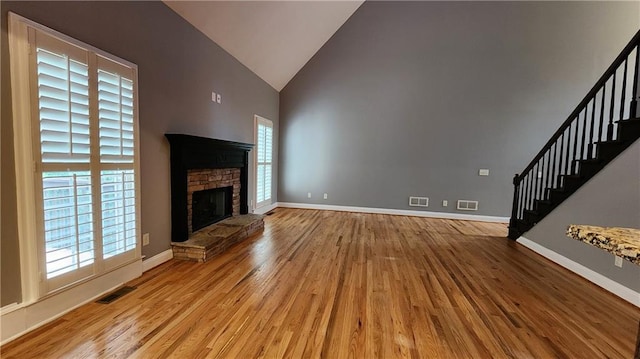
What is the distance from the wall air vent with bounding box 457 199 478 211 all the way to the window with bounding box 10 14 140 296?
19.4 feet

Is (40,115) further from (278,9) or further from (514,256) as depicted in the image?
(514,256)

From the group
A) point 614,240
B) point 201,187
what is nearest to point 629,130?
point 614,240

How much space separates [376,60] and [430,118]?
5.82ft

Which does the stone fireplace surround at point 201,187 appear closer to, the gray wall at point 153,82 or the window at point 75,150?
the gray wall at point 153,82

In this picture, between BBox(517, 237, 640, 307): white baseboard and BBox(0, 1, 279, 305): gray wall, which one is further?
BBox(517, 237, 640, 307): white baseboard

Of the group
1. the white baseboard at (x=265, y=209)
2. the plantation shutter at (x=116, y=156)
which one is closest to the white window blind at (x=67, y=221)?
the plantation shutter at (x=116, y=156)

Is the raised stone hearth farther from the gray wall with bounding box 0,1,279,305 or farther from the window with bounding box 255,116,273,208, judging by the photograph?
the window with bounding box 255,116,273,208

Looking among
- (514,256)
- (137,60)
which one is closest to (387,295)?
(514,256)

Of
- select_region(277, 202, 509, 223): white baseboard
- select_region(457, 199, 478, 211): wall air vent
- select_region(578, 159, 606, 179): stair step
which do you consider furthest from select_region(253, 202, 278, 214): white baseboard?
select_region(578, 159, 606, 179): stair step

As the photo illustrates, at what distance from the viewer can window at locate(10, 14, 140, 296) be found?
1754mm

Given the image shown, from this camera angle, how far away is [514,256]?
3.67 m

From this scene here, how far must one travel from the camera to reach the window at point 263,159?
5.49 m

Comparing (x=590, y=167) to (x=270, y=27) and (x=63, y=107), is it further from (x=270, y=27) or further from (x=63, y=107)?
(x=63, y=107)

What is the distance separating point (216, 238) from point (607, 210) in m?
4.37
